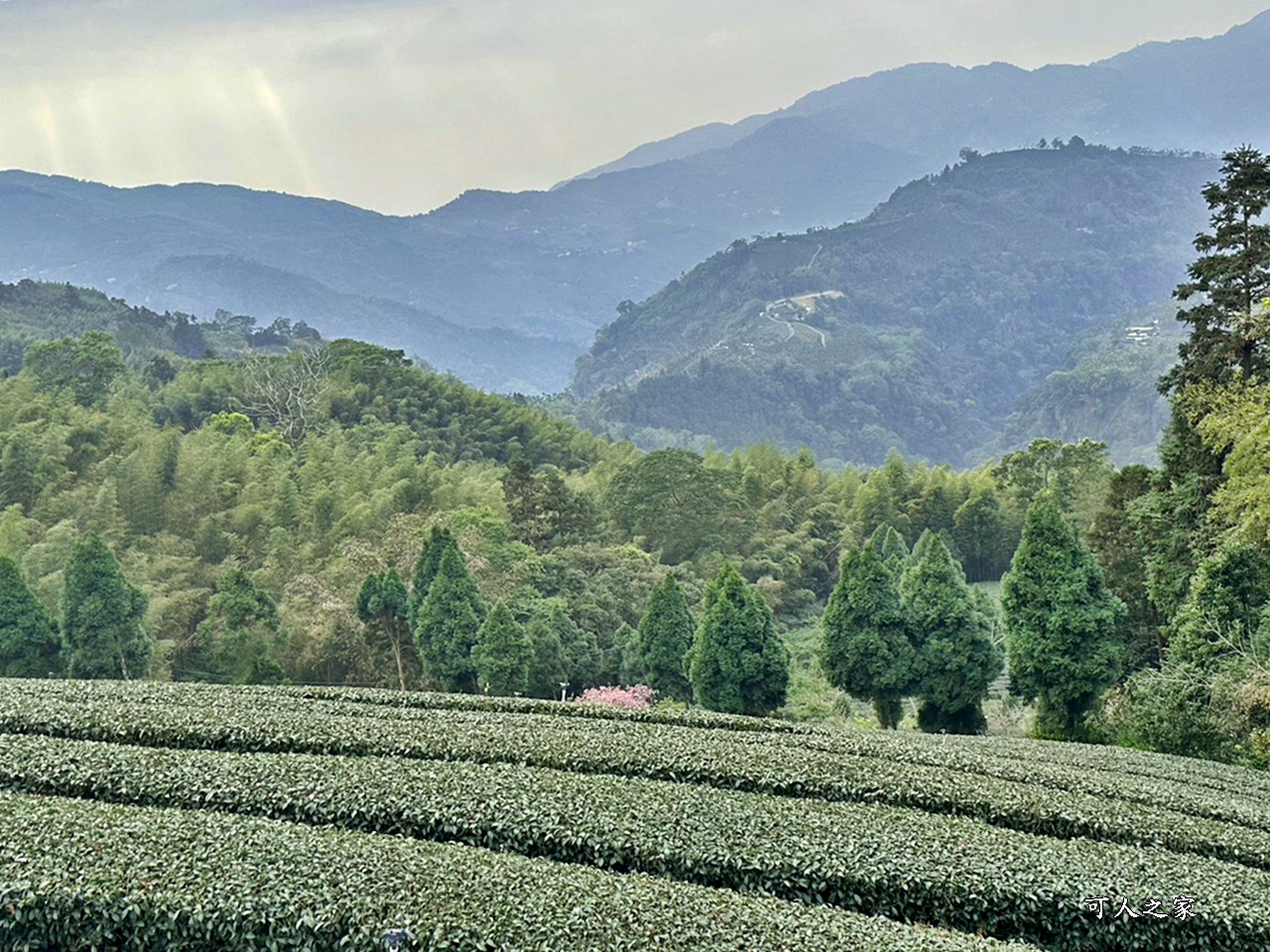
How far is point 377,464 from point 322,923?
36.9 m

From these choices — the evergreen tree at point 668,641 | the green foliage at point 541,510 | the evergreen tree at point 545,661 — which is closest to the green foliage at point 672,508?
the green foliage at point 541,510

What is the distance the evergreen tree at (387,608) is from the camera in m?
29.5

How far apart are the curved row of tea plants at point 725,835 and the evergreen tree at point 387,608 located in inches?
640

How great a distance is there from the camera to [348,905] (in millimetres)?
8859

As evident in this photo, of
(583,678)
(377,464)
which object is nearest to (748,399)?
(377,464)

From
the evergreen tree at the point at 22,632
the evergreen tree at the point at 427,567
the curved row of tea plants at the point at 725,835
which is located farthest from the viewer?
the evergreen tree at the point at 427,567

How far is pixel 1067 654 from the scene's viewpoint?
77.7 feet

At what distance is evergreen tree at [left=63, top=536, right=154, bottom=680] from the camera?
26.1 m

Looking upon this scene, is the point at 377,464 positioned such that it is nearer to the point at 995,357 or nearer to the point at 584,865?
the point at 584,865

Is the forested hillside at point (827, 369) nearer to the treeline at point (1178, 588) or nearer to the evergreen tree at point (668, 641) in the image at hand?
the evergreen tree at point (668, 641)

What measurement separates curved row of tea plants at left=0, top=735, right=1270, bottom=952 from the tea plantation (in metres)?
0.03

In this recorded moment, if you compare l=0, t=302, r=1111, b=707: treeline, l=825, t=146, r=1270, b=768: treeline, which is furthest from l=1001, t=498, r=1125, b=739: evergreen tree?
l=0, t=302, r=1111, b=707: treeline

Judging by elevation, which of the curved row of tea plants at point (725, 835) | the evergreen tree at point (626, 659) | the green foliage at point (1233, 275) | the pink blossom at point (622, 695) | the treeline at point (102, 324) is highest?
the treeline at point (102, 324)

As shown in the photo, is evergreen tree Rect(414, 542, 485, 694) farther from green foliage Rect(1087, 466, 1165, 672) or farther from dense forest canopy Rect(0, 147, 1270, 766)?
green foliage Rect(1087, 466, 1165, 672)
